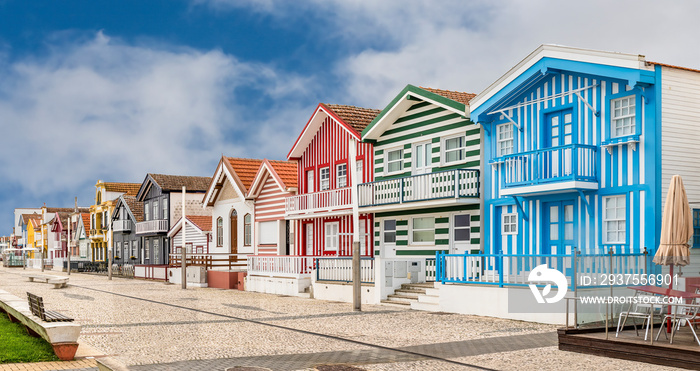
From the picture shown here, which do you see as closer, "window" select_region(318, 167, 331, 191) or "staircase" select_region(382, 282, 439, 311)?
"staircase" select_region(382, 282, 439, 311)

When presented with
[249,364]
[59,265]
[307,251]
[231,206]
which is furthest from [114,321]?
[59,265]

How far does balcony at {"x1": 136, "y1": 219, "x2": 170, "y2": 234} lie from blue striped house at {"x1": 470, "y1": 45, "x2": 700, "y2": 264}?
33059mm

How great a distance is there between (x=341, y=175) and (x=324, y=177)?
4.34 feet

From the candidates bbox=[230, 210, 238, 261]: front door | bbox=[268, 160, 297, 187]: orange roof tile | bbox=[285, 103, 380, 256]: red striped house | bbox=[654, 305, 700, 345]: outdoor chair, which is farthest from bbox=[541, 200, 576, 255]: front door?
bbox=[230, 210, 238, 261]: front door

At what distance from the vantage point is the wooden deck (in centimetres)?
1068

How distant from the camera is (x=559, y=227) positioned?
1997 cm

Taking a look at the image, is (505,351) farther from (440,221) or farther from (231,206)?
(231,206)

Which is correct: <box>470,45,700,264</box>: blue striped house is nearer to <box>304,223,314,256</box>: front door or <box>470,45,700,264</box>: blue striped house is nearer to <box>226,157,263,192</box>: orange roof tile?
<box>304,223,314,256</box>: front door

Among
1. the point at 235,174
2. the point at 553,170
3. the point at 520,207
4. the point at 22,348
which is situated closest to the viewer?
the point at 22,348

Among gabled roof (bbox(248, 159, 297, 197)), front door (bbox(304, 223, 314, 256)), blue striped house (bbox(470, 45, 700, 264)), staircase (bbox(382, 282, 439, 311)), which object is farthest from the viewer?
gabled roof (bbox(248, 159, 297, 197))

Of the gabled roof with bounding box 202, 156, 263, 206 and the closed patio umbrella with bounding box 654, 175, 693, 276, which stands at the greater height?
the gabled roof with bounding box 202, 156, 263, 206

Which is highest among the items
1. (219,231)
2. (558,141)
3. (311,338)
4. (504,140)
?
(504,140)

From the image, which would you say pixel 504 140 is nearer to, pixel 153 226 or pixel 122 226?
pixel 153 226

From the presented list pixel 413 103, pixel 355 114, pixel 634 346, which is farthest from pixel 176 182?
pixel 634 346
